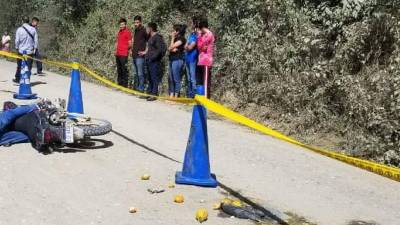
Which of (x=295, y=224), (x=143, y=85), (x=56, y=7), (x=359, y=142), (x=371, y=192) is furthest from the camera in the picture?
(x=56, y=7)

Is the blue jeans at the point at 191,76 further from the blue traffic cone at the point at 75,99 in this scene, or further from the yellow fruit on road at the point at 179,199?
the yellow fruit on road at the point at 179,199

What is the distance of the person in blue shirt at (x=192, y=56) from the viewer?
1216 cm

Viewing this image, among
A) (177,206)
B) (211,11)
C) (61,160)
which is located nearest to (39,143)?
(61,160)

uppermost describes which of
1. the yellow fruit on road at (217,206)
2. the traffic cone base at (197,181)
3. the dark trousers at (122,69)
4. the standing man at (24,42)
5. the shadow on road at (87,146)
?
Result: the standing man at (24,42)

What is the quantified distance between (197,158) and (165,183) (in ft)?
1.51

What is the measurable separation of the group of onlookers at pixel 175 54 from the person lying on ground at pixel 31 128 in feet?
14.7

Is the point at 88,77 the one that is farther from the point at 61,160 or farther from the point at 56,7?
the point at 61,160

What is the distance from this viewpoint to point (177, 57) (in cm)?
1272

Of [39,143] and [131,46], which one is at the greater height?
[131,46]

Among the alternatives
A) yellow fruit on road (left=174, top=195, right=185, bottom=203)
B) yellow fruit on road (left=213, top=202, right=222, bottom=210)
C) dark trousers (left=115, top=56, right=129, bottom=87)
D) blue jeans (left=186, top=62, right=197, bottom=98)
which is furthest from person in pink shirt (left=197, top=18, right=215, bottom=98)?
yellow fruit on road (left=213, top=202, right=222, bottom=210)

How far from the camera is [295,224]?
5.29 metres

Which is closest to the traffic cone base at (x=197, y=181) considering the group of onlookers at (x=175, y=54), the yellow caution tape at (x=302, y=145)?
the yellow caution tape at (x=302, y=145)

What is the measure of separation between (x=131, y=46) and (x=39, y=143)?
788 centimetres

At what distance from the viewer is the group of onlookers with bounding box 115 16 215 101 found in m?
12.0
